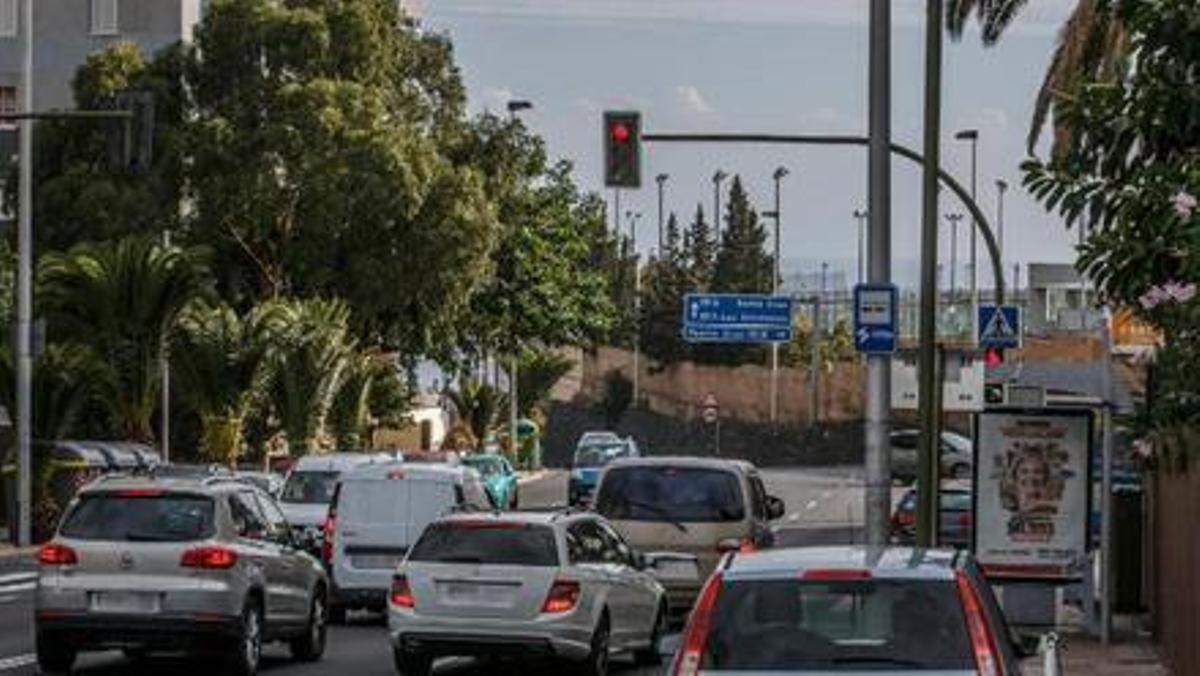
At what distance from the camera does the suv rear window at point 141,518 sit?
771 inches

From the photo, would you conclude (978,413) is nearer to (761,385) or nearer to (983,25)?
(983,25)

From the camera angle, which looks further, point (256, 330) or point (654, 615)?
point (256, 330)

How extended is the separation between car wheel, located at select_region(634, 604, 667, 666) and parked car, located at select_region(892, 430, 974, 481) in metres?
33.9

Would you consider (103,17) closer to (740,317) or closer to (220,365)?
(220,365)

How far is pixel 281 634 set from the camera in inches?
832

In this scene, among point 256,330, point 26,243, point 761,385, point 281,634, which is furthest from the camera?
point 761,385

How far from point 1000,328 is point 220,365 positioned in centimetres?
2407

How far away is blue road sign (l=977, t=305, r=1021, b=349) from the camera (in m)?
30.9

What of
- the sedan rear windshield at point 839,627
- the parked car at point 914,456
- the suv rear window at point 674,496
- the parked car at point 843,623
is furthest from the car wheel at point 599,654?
the parked car at point 914,456

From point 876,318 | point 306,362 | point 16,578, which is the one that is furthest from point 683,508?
point 306,362

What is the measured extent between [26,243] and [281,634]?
860 inches

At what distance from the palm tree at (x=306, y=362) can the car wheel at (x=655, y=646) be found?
29212 millimetres

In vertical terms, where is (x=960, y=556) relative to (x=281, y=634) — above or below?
above

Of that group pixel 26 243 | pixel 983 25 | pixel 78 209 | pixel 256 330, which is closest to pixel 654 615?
pixel 983 25
